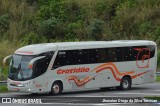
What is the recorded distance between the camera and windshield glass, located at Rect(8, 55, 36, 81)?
3022 cm

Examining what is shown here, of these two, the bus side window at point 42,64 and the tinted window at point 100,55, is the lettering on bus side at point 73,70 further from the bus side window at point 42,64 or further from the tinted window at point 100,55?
the bus side window at point 42,64

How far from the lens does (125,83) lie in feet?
115

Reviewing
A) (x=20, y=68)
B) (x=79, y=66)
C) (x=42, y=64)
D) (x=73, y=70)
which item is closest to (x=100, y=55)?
(x=79, y=66)

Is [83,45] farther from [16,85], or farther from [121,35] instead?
[121,35]

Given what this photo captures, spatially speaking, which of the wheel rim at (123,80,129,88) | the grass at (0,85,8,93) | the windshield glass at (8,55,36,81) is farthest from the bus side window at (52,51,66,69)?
the wheel rim at (123,80,129,88)

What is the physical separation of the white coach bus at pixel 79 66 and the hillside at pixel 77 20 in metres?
15.6

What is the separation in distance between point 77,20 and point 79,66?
886 inches

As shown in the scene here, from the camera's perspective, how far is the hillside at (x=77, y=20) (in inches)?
2010

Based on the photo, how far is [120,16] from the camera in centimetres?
5497

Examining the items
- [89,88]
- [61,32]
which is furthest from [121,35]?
[89,88]

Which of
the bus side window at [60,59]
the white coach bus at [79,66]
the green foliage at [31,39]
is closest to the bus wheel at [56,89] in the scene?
the white coach bus at [79,66]

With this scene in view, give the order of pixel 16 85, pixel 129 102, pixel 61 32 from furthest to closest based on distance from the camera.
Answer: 1. pixel 61 32
2. pixel 16 85
3. pixel 129 102

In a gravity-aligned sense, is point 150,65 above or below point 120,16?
below

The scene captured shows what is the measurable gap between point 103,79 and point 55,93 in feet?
12.5
